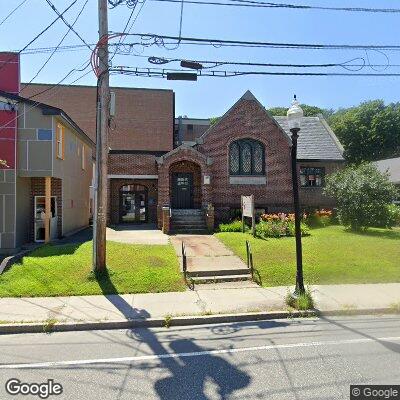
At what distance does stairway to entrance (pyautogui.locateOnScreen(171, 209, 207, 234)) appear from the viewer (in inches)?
698

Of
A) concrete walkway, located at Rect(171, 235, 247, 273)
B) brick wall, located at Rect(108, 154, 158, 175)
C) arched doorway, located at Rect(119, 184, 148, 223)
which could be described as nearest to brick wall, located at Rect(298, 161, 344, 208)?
concrete walkway, located at Rect(171, 235, 247, 273)

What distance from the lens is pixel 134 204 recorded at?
2248 centimetres

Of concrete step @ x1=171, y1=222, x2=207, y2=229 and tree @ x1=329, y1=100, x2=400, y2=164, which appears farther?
tree @ x1=329, y1=100, x2=400, y2=164

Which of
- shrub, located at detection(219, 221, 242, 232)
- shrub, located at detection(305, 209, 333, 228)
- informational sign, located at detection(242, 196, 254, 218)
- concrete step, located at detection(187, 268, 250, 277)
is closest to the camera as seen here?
concrete step, located at detection(187, 268, 250, 277)

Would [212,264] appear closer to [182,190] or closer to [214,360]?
[214,360]

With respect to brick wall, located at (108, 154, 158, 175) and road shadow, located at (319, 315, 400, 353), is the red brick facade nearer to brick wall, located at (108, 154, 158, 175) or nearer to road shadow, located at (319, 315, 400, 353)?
brick wall, located at (108, 154, 158, 175)

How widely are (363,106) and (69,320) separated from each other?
51494 millimetres

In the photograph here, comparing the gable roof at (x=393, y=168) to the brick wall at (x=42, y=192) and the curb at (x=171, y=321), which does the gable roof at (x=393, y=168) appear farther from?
the curb at (x=171, y=321)

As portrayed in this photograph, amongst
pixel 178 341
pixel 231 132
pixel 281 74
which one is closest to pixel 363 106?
pixel 231 132

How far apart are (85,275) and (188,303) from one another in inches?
126

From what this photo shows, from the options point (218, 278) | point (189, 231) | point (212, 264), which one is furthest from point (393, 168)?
point (218, 278)

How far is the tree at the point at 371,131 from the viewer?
1860 inches

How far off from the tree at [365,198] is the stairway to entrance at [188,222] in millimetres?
6767

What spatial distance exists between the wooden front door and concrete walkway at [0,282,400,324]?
459 inches
